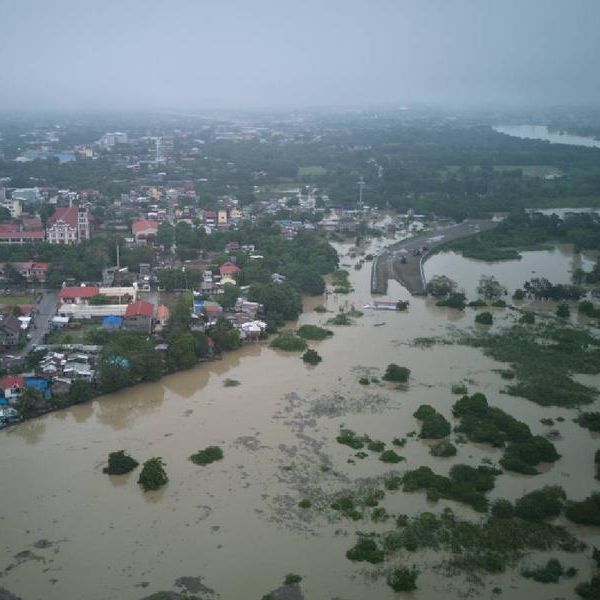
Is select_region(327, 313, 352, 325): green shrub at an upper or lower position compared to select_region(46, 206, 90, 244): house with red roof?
lower

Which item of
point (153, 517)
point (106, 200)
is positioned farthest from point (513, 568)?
point (106, 200)

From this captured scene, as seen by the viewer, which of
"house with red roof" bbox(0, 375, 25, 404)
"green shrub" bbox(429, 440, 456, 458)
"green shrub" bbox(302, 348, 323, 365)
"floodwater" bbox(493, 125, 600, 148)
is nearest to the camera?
"green shrub" bbox(429, 440, 456, 458)

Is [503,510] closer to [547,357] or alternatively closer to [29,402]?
[547,357]

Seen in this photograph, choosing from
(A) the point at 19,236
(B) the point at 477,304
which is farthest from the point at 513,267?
(A) the point at 19,236

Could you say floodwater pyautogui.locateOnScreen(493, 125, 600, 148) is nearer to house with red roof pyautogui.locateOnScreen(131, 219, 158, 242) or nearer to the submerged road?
the submerged road

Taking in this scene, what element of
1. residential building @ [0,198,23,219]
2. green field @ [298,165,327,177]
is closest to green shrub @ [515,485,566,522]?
residential building @ [0,198,23,219]

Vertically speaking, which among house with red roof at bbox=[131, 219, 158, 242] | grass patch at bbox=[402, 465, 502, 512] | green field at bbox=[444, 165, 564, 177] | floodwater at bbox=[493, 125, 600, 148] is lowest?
grass patch at bbox=[402, 465, 502, 512]

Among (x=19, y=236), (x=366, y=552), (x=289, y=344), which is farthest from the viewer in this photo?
(x=19, y=236)
